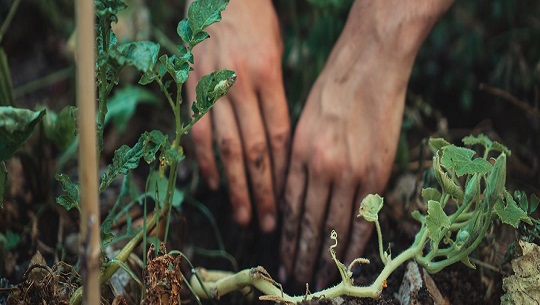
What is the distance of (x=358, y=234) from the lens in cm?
115

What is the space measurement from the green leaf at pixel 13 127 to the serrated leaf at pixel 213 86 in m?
0.21

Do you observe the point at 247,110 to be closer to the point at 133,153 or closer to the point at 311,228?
the point at 311,228

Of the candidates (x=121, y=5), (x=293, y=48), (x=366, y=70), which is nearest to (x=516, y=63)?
(x=293, y=48)

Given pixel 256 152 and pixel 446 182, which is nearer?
pixel 446 182

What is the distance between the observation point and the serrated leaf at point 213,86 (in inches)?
33.6

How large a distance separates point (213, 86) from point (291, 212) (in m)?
0.41

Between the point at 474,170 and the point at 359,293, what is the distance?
0.23 metres

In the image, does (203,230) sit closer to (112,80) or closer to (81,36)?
(112,80)

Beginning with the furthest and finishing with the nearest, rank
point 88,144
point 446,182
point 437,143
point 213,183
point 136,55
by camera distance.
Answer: point 213,183 → point 437,143 → point 446,182 → point 136,55 → point 88,144

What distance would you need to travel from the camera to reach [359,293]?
0.88 m

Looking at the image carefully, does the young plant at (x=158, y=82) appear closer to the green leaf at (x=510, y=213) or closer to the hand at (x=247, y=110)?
the hand at (x=247, y=110)

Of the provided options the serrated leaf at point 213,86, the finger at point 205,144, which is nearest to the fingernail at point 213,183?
the finger at point 205,144

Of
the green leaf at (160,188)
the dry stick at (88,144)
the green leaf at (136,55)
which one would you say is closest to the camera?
the dry stick at (88,144)

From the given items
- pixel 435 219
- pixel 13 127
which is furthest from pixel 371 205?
pixel 13 127
